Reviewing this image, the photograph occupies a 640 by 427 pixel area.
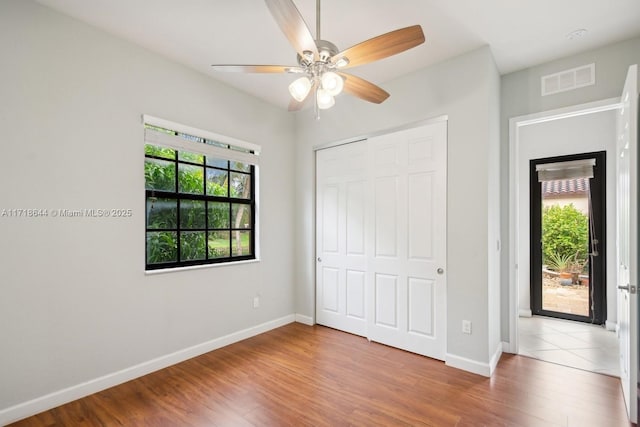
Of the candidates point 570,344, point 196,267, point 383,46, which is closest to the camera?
point 383,46

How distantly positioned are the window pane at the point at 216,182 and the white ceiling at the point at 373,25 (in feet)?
3.51

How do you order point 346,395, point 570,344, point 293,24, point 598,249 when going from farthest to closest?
point 598,249 < point 570,344 < point 346,395 < point 293,24

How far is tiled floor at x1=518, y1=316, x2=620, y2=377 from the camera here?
2844mm

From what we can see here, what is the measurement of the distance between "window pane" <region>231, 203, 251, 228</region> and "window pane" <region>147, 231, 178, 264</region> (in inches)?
28.2

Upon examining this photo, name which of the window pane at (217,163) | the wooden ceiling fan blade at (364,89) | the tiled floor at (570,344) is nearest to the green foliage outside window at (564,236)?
the tiled floor at (570,344)

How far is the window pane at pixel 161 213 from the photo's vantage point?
2.81 meters

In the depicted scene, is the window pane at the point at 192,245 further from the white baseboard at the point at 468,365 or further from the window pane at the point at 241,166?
the white baseboard at the point at 468,365

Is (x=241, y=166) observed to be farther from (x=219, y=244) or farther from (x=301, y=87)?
(x=301, y=87)

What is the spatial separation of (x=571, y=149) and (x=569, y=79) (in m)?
1.75

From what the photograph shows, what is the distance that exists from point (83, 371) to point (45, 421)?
0.34 meters

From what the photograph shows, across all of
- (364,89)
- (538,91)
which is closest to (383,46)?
(364,89)

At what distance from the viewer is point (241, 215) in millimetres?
3609

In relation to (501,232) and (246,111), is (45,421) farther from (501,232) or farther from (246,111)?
(501,232)

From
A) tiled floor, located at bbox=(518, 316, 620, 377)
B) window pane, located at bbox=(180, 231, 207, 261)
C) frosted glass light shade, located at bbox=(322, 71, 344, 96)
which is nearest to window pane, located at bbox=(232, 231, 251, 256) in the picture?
window pane, located at bbox=(180, 231, 207, 261)
